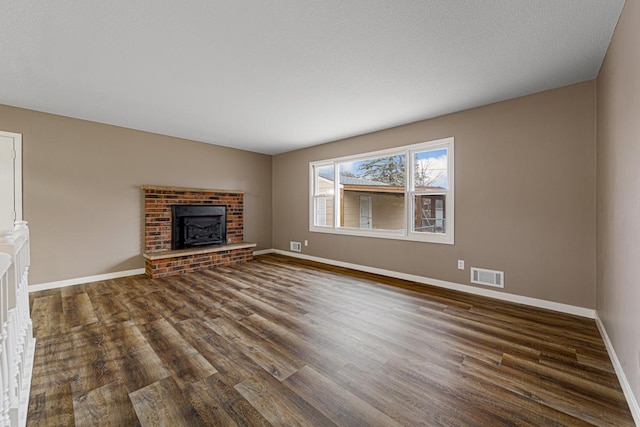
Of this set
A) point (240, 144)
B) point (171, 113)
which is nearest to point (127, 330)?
point (171, 113)

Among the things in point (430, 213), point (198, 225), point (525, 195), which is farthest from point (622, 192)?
point (198, 225)

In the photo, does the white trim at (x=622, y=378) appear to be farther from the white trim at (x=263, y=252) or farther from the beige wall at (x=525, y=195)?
the white trim at (x=263, y=252)

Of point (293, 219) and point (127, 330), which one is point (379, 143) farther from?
point (127, 330)

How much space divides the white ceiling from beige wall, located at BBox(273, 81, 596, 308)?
0.98 feet

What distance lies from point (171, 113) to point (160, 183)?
154 centimetres

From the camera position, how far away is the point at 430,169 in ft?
13.3

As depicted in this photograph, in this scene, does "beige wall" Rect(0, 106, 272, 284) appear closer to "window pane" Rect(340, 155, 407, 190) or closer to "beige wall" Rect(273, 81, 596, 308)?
"window pane" Rect(340, 155, 407, 190)

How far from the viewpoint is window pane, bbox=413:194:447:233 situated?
3900 mm

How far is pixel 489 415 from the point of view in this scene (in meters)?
1.51

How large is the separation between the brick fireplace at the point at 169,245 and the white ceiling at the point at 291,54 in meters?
1.49

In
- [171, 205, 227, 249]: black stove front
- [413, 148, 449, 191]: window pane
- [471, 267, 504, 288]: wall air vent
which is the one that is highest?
[413, 148, 449, 191]: window pane

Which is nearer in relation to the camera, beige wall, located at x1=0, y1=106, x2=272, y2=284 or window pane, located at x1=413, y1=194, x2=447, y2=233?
beige wall, located at x1=0, y1=106, x2=272, y2=284

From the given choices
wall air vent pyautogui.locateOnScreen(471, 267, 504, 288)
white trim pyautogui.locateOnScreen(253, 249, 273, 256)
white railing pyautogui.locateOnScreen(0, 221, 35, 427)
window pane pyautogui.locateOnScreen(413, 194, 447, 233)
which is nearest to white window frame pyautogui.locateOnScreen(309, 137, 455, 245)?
window pane pyautogui.locateOnScreen(413, 194, 447, 233)

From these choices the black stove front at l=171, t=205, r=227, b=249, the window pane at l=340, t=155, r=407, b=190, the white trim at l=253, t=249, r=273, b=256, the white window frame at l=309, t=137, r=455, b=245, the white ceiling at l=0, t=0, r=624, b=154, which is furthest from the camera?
the white trim at l=253, t=249, r=273, b=256
